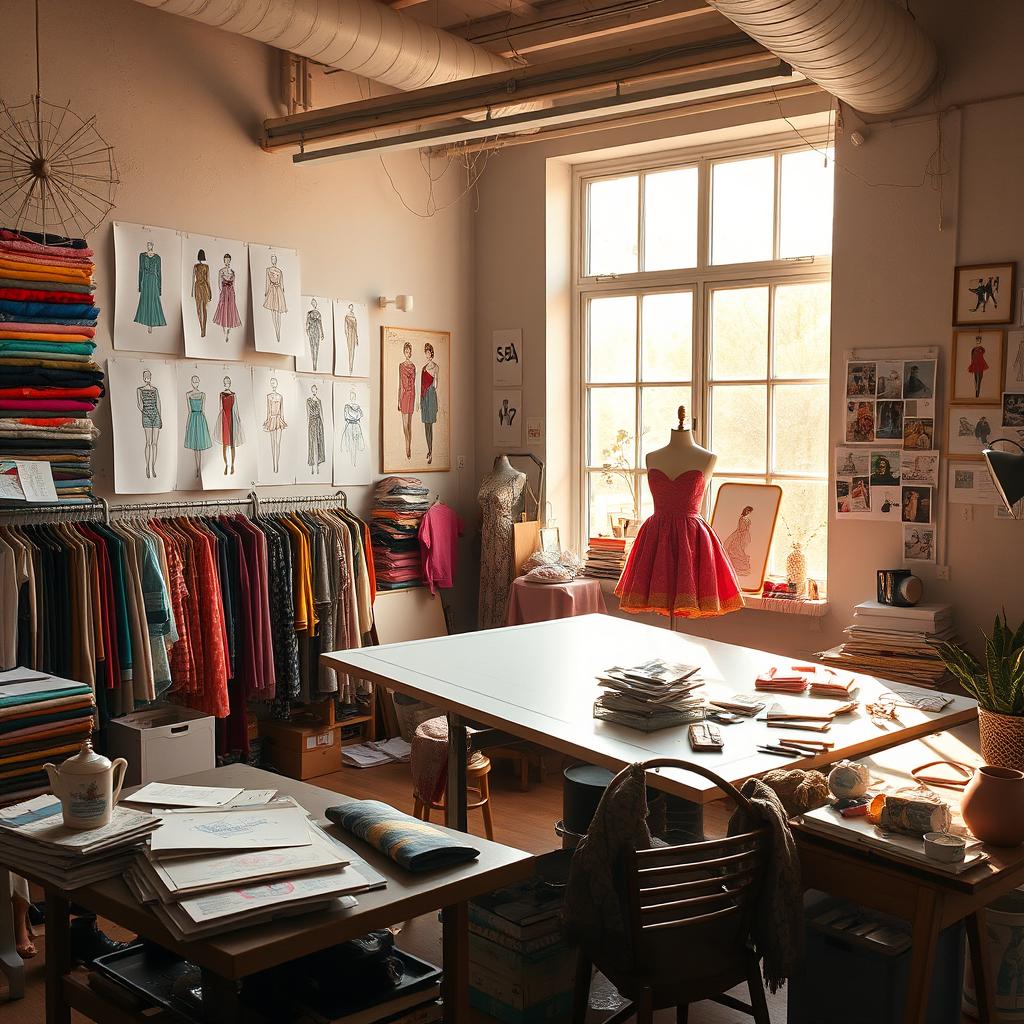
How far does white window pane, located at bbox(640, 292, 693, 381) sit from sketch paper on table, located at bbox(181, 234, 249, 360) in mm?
2197

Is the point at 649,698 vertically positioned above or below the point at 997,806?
above

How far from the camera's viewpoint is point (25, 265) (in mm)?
4539

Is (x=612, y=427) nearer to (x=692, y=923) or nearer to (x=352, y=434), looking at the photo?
(x=352, y=434)

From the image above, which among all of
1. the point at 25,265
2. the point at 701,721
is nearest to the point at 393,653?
the point at 701,721

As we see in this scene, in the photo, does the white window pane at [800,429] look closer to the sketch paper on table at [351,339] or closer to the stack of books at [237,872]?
the sketch paper on table at [351,339]

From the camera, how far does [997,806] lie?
2762mm

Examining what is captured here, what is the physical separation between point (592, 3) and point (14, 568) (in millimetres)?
3815

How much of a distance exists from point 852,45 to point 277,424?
326 centimetres

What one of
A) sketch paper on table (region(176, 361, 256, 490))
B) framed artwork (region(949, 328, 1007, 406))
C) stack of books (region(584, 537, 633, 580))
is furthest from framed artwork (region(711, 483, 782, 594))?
sketch paper on table (region(176, 361, 256, 490))

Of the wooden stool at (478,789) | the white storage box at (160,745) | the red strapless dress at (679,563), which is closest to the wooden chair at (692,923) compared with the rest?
the wooden stool at (478,789)

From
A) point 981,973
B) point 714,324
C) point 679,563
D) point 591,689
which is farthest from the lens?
point 714,324

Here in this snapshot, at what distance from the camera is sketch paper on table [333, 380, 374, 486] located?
6.14 m

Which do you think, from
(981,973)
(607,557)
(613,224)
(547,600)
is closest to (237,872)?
(981,973)

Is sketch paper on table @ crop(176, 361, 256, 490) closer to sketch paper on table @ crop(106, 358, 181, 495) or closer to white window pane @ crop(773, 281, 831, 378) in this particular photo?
sketch paper on table @ crop(106, 358, 181, 495)
